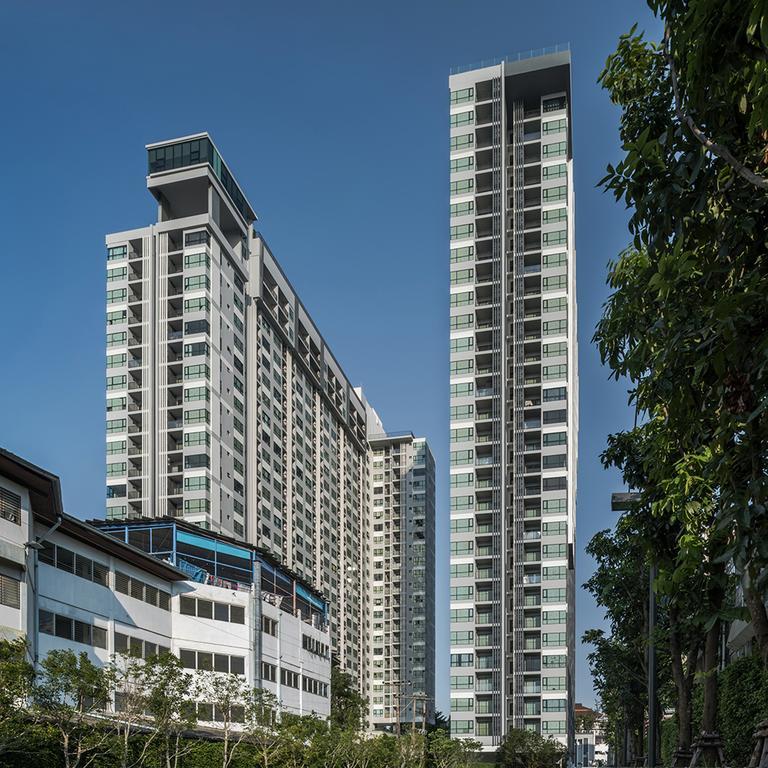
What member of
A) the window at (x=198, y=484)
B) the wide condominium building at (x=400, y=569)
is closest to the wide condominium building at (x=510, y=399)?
the window at (x=198, y=484)

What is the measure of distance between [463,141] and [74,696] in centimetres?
8498

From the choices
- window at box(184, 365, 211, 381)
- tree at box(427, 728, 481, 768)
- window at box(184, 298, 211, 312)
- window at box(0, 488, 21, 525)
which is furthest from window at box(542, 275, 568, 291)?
window at box(0, 488, 21, 525)

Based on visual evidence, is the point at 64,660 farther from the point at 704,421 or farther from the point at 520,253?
the point at 520,253

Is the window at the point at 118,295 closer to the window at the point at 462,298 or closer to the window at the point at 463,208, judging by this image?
the window at the point at 462,298

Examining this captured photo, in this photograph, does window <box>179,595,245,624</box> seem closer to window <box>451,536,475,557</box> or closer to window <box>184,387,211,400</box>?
window <box>451,536,475,557</box>

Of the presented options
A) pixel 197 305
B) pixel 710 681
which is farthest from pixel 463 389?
pixel 710 681

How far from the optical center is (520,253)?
104750 mm

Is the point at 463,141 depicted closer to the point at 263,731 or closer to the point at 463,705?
the point at 463,705

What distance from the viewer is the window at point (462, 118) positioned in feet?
351

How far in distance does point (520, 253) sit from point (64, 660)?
80.5 metres

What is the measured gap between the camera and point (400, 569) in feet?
595

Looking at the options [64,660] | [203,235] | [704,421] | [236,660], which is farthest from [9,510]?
[203,235]

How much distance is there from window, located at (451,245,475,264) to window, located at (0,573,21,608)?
239 feet

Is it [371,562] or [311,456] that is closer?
[311,456]
